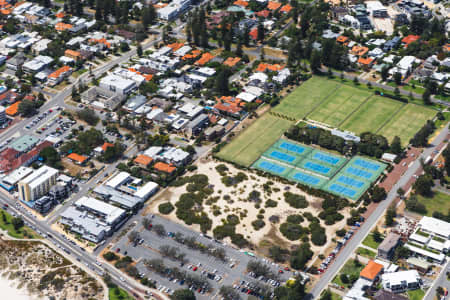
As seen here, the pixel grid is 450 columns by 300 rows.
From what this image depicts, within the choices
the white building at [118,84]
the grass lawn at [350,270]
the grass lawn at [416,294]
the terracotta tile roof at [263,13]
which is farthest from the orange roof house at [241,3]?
the grass lawn at [416,294]

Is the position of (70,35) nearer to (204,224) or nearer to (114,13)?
(114,13)

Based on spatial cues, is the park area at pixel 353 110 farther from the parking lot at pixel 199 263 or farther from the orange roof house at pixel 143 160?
the parking lot at pixel 199 263

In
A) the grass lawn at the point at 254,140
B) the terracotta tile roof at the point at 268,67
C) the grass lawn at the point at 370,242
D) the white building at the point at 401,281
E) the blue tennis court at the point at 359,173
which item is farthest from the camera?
the terracotta tile roof at the point at 268,67

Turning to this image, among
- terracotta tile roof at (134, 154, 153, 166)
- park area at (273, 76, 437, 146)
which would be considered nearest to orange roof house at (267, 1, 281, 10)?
park area at (273, 76, 437, 146)

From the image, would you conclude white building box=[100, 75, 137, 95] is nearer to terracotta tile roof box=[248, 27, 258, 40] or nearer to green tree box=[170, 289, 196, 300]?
terracotta tile roof box=[248, 27, 258, 40]

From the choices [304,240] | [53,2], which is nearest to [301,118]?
[304,240]

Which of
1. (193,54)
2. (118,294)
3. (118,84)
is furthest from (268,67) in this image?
(118,294)
